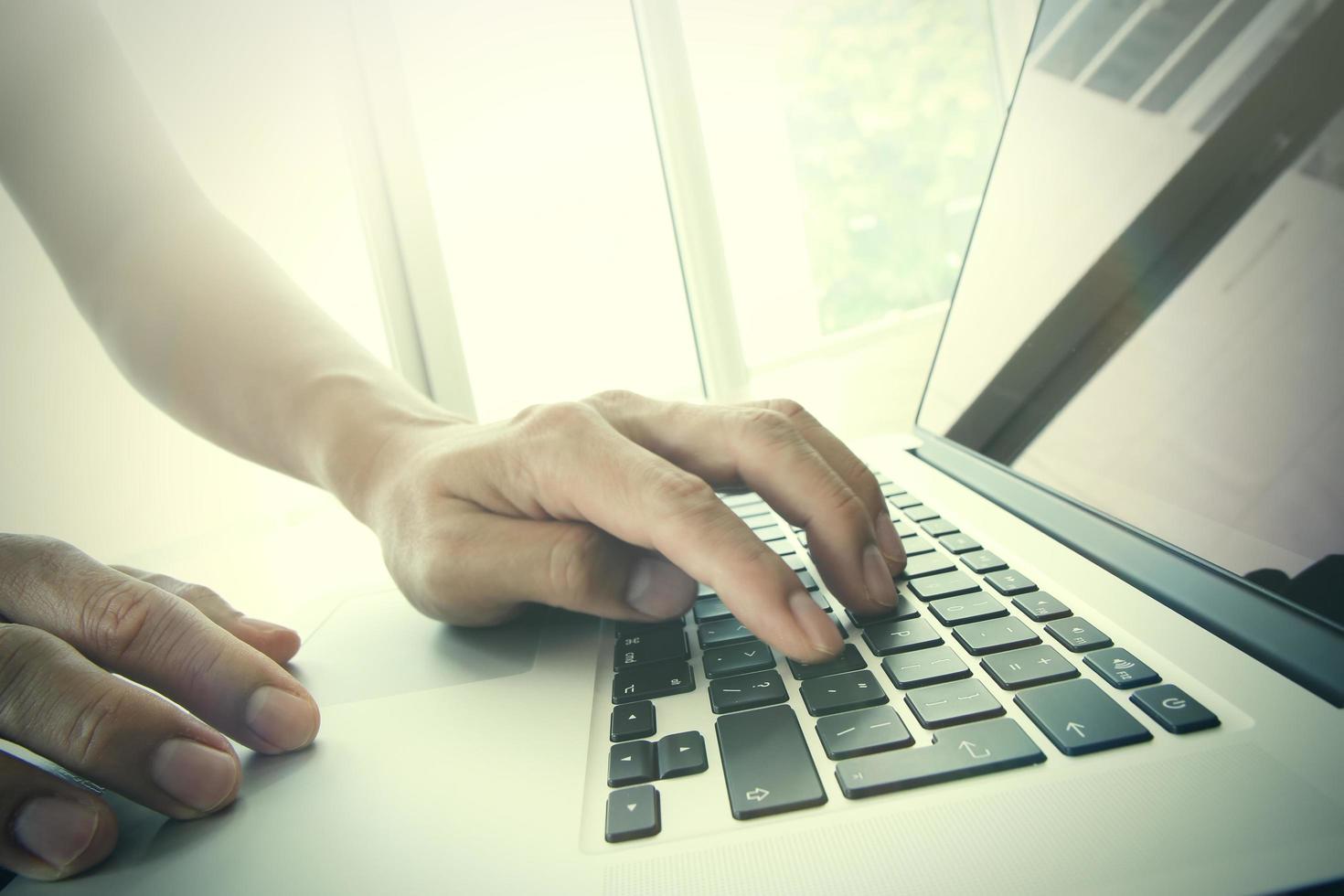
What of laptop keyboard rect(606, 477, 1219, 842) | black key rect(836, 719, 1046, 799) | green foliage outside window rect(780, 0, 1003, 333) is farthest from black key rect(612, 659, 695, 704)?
green foliage outside window rect(780, 0, 1003, 333)

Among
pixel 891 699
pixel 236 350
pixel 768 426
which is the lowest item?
pixel 891 699

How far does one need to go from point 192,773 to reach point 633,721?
184mm

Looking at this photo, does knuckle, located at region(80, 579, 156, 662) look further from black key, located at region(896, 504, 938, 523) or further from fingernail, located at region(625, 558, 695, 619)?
black key, located at region(896, 504, 938, 523)

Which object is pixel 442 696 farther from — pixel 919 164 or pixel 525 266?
pixel 919 164

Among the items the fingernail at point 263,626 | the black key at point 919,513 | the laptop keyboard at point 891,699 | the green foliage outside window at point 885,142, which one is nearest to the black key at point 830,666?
the laptop keyboard at point 891,699

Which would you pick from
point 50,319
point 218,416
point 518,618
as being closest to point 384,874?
point 518,618

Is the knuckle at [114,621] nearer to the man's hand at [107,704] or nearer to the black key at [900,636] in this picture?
the man's hand at [107,704]

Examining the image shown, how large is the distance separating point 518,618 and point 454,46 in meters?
2.09

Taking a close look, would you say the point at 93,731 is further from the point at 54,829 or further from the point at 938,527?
the point at 938,527

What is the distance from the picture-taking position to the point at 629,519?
0.40 metres

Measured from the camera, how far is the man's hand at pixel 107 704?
10.9 inches

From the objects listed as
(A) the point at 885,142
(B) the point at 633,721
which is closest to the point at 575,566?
(B) the point at 633,721

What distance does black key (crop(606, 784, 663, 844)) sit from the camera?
0.25 meters

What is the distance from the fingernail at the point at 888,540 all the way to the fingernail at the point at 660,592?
12cm
